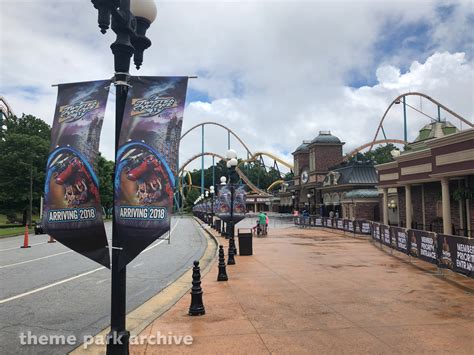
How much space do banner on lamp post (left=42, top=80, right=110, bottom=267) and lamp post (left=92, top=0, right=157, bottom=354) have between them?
190 mm

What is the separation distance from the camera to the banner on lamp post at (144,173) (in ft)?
13.3

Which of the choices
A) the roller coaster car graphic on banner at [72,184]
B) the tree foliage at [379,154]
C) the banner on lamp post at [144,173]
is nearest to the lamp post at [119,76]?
the banner on lamp post at [144,173]

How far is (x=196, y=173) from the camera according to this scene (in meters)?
154

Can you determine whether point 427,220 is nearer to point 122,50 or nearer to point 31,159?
point 122,50

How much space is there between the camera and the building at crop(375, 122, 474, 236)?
1752cm

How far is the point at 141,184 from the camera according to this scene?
4062 millimetres

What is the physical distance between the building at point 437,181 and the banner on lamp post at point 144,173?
638 inches

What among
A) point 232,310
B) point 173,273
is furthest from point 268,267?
point 232,310

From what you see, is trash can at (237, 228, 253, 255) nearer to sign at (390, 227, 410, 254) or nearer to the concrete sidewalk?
the concrete sidewalk

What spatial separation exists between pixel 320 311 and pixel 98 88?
18.1 feet

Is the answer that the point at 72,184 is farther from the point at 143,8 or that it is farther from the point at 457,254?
the point at 457,254

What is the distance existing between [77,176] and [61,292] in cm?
634

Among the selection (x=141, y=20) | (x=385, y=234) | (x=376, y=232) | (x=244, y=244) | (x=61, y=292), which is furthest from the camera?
(x=376, y=232)

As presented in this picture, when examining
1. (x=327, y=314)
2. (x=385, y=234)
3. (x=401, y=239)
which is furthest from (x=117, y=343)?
(x=385, y=234)
